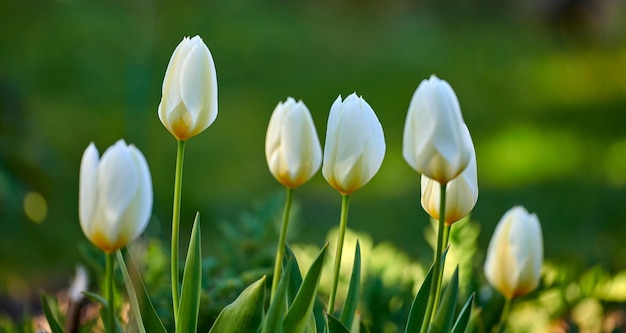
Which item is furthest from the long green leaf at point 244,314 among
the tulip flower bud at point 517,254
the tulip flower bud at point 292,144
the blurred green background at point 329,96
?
the blurred green background at point 329,96

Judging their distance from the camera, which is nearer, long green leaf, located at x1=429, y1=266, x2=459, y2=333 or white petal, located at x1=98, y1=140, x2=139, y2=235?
white petal, located at x1=98, y1=140, x2=139, y2=235

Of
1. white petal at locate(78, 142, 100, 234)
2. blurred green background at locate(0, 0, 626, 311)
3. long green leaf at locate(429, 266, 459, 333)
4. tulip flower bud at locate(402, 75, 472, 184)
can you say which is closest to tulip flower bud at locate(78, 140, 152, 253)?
white petal at locate(78, 142, 100, 234)

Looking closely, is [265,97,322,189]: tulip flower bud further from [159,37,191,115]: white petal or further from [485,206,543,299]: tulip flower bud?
[485,206,543,299]: tulip flower bud


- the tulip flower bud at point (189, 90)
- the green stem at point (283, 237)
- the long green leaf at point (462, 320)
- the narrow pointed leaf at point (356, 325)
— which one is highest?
the tulip flower bud at point (189, 90)

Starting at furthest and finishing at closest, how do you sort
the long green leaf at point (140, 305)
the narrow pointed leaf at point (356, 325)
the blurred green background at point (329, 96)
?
1. the blurred green background at point (329, 96)
2. the narrow pointed leaf at point (356, 325)
3. the long green leaf at point (140, 305)

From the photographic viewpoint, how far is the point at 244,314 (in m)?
0.82

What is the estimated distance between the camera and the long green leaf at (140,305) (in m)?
0.79

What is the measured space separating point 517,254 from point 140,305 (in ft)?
A: 1.28

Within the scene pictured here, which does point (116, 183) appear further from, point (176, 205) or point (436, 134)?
point (436, 134)

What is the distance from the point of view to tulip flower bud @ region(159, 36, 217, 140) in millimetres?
776

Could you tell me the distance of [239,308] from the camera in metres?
0.82

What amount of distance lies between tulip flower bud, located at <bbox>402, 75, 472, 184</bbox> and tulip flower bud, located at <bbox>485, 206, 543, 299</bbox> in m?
0.23

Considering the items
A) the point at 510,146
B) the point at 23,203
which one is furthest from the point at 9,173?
the point at 510,146

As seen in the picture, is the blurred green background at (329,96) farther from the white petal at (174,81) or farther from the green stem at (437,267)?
the green stem at (437,267)
